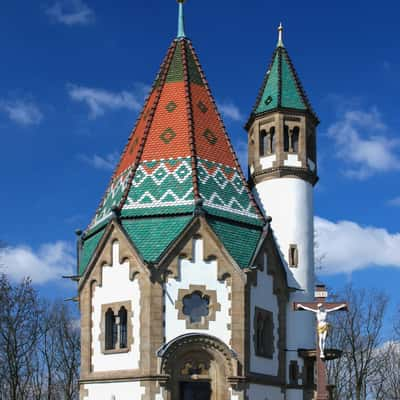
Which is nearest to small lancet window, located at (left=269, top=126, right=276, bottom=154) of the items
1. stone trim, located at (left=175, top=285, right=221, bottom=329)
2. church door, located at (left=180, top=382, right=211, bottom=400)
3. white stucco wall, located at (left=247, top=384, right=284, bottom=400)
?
stone trim, located at (left=175, top=285, right=221, bottom=329)

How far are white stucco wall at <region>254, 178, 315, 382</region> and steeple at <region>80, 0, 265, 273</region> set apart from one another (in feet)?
5.53

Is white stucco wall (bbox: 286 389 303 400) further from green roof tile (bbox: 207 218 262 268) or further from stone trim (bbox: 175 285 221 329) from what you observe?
green roof tile (bbox: 207 218 262 268)

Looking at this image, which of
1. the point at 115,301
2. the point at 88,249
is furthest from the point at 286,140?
the point at 115,301

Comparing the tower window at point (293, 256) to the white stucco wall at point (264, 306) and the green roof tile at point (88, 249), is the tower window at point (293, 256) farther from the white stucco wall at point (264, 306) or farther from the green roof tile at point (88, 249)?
the green roof tile at point (88, 249)

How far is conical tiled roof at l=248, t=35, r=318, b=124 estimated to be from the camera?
38188 mm

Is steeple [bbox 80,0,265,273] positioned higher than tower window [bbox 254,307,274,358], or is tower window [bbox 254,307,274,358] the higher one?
steeple [bbox 80,0,265,273]

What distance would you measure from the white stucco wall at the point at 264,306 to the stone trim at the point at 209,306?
160 cm

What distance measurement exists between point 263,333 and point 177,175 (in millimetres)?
7287

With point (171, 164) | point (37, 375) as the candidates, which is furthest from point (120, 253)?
point (37, 375)

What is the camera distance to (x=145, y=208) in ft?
111

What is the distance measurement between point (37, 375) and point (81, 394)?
1069 inches

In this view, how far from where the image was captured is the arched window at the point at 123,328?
32531 millimetres

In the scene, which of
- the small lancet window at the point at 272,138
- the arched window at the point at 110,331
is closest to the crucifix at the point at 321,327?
the arched window at the point at 110,331

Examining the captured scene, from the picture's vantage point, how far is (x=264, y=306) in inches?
1325
